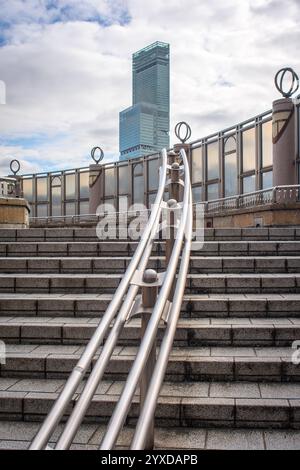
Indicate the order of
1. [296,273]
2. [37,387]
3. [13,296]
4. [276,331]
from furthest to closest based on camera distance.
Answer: [296,273]
[13,296]
[276,331]
[37,387]

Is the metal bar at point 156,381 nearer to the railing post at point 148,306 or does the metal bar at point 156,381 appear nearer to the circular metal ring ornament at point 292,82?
the railing post at point 148,306

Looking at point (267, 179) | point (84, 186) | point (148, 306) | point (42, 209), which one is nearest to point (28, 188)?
point (42, 209)

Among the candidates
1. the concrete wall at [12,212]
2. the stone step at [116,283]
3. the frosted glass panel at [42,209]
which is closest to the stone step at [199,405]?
the stone step at [116,283]

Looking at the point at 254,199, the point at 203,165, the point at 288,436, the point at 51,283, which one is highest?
the point at 203,165

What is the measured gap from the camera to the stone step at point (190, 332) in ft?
12.2

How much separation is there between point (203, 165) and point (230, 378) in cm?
2198

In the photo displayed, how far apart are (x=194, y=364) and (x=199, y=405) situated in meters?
0.44

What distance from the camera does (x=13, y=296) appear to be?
4.63 meters

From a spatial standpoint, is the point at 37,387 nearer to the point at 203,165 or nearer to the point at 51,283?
the point at 51,283

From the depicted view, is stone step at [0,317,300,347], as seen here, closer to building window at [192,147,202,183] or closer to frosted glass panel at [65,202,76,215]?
building window at [192,147,202,183]

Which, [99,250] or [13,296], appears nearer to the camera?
[13,296]

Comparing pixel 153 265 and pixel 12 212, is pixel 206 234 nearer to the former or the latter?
pixel 153 265

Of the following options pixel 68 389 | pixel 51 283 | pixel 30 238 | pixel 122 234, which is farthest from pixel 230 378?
pixel 30 238

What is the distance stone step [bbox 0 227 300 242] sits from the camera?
20.5ft
